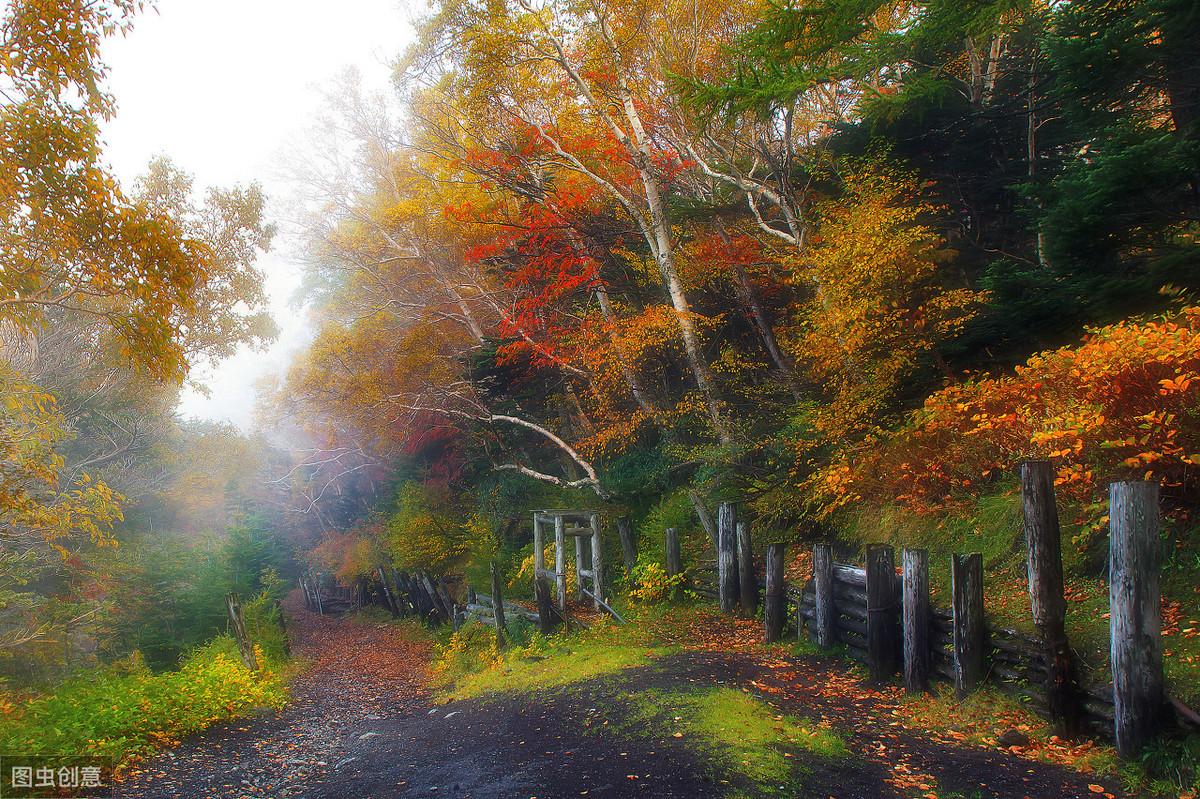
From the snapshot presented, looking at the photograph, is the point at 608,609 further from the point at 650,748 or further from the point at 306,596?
the point at 306,596

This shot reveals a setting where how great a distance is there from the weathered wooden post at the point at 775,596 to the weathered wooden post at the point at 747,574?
4.15ft

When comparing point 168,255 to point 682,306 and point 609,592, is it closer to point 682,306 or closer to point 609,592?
point 682,306

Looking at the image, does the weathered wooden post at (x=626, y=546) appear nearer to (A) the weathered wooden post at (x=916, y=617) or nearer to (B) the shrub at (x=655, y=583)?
(B) the shrub at (x=655, y=583)

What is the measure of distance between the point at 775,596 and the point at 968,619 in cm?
337

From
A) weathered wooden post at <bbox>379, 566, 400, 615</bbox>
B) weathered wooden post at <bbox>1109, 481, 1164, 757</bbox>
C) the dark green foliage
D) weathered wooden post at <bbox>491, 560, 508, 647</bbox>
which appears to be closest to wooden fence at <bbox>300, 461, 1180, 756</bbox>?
weathered wooden post at <bbox>1109, 481, 1164, 757</bbox>

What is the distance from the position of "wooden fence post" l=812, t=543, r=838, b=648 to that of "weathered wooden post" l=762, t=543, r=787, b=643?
0.94m

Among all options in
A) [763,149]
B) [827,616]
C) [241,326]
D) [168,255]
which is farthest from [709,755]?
[241,326]

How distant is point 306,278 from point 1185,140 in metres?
41.5

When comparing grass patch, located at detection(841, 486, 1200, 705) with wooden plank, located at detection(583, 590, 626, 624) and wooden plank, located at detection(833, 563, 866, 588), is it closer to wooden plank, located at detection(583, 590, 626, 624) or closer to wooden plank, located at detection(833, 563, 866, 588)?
wooden plank, located at detection(833, 563, 866, 588)

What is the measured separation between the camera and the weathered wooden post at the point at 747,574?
1038cm

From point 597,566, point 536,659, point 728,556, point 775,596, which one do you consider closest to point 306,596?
point 597,566

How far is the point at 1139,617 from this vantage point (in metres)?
4.44

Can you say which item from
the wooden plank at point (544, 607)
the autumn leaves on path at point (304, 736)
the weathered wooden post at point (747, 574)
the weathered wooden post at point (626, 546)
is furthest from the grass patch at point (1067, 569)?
the autumn leaves on path at point (304, 736)

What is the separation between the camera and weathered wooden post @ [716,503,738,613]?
10664 mm
